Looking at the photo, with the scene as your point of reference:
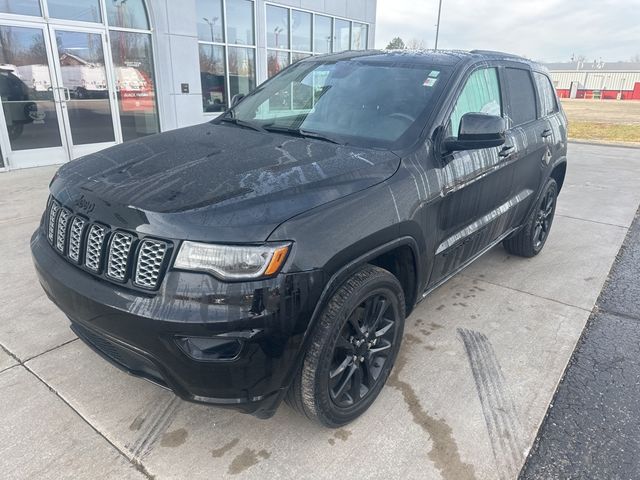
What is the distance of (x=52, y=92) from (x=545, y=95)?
8266mm

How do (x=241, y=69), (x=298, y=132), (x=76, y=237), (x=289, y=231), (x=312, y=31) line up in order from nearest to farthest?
(x=289, y=231) → (x=76, y=237) → (x=298, y=132) → (x=241, y=69) → (x=312, y=31)

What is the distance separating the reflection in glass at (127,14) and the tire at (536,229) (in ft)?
28.4

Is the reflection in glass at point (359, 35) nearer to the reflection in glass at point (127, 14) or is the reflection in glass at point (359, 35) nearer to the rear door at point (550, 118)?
the reflection in glass at point (127, 14)

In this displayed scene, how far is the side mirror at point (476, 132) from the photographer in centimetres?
272

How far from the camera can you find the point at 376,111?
2.97 metres

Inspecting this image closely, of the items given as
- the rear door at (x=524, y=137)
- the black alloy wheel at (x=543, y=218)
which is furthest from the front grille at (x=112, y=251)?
the black alloy wheel at (x=543, y=218)

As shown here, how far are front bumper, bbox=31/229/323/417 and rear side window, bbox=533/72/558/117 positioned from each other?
355 centimetres

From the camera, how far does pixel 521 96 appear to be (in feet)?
13.2

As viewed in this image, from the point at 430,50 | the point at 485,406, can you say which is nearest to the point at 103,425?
the point at 485,406

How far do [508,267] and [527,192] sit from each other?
884 mm

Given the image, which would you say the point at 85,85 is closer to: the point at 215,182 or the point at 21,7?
the point at 21,7

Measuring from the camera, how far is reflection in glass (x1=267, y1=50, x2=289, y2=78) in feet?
42.8

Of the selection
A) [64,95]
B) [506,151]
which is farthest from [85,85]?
[506,151]

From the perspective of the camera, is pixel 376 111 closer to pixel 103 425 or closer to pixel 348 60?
pixel 348 60
